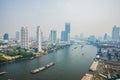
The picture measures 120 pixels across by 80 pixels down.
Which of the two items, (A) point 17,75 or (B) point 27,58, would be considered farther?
(B) point 27,58

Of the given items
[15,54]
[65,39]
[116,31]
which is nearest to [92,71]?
[15,54]

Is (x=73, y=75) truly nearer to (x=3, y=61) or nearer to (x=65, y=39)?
(x=3, y=61)

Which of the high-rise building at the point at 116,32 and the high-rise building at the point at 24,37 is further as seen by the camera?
the high-rise building at the point at 116,32

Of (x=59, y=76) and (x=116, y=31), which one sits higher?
(x=116, y=31)

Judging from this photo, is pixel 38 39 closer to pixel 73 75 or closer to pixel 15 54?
pixel 15 54

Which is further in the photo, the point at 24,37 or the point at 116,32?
→ the point at 116,32

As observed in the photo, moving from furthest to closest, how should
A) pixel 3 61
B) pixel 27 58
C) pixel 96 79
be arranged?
pixel 27 58
pixel 3 61
pixel 96 79

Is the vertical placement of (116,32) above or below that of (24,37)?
above

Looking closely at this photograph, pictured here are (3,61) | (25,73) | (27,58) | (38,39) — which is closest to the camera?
(25,73)

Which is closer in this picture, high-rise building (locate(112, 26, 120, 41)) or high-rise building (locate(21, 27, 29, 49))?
high-rise building (locate(21, 27, 29, 49))
